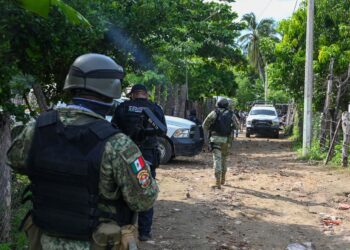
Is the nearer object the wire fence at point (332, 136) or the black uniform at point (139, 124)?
the black uniform at point (139, 124)

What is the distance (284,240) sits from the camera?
18.5 ft

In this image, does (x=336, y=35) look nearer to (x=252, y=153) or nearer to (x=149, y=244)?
(x=252, y=153)

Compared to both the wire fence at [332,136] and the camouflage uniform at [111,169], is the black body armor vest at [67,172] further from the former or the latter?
the wire fence at [332,136]

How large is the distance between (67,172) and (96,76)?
498 mm

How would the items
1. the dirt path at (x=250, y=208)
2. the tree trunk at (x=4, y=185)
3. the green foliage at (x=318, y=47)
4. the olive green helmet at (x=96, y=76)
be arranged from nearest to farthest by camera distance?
the olive green helmet at (x=96, y=76) → the tree trunk at (x=4, y=185) → the dirt path at (x=250, y=208) → the green foliage at (x=318, y=47)

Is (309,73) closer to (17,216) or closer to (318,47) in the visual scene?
(318,47)

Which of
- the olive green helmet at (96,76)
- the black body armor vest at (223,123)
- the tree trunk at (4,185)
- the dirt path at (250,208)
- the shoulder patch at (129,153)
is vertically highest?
the olive green helmet at (96,76)

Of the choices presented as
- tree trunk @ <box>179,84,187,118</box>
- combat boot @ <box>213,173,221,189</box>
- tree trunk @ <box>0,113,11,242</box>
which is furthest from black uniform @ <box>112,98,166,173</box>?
tree trunk @ <box>179,84,187,118</box>

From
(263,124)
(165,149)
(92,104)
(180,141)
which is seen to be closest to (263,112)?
(263,124)

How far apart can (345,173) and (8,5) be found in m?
8.70

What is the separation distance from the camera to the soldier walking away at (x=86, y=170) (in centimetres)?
223

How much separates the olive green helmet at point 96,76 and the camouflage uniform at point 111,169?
0.13 metres

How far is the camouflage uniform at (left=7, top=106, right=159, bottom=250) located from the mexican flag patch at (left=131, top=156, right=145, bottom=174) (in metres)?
0.02

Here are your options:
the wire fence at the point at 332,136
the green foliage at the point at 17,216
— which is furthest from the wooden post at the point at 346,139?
Answer: the green foliage at the point at 17,216
